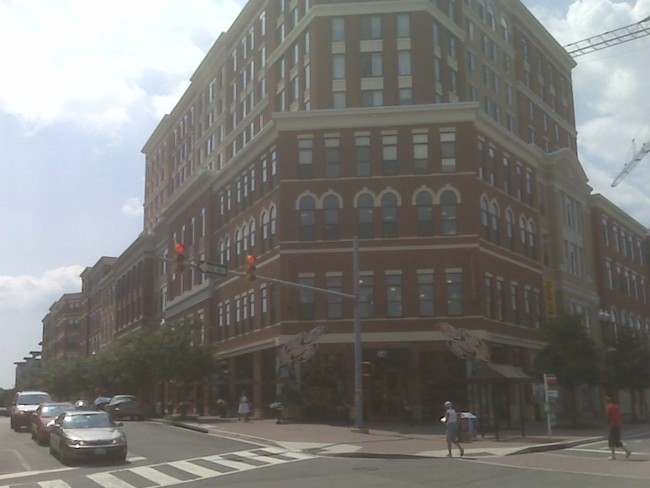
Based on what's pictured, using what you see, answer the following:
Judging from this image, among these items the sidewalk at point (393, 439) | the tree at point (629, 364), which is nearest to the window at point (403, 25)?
the tree at point (629, 364)

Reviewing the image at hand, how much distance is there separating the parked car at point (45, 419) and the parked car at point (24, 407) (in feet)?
27.3

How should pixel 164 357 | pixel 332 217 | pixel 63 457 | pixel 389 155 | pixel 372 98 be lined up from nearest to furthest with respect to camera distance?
pixel 63 457 < pixel 332 217 < pixel 389 155 < pixel 372 98 < pixel 164 357

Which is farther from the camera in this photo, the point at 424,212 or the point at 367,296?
the point at 424,212

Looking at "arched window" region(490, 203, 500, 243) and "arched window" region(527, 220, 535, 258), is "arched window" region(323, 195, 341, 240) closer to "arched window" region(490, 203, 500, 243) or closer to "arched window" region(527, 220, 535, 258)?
"arched window" region(490, 203, 500, 243)

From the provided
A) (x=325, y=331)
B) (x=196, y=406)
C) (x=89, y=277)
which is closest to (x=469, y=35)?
(x=325, y=331)

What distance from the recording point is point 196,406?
212 feet

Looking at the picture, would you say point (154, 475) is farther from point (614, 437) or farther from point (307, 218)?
point (307, 218)

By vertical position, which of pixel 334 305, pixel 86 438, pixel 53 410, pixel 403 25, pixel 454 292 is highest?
pixel 403 25

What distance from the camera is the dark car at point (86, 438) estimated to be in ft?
80.6

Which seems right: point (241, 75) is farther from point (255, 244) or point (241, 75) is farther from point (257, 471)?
point (257, 471)

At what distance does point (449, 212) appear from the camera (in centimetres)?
4878

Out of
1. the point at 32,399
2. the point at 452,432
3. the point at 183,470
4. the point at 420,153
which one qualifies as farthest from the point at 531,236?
the point at 183,470

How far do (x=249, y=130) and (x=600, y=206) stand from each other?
32.1 meters

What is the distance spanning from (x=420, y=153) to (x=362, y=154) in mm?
3608
